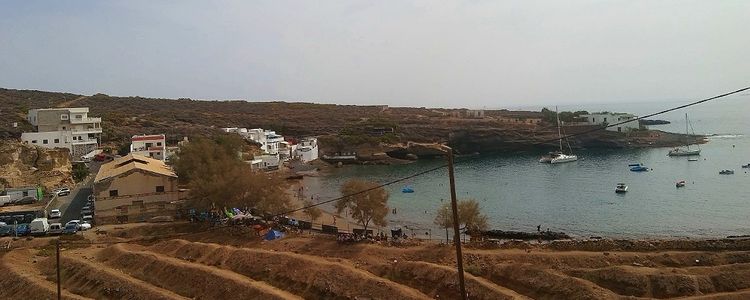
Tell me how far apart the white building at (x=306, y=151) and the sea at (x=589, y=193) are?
7.13 metres

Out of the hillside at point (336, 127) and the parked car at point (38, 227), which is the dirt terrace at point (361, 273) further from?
the hillside at point (336, 127)

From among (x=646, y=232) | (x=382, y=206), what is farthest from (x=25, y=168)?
(x=646, y=232)

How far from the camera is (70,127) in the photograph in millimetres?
73625

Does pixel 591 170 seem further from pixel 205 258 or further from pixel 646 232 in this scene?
pixel 205 258

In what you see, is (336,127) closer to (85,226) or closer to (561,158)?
(561,158)

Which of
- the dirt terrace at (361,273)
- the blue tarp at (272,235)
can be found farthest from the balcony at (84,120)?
the blue tarp at (272,235)

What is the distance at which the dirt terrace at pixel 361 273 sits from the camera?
22.1 meters

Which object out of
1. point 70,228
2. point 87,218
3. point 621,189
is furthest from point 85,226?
point 621,189

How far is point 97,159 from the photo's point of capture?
68.6 meters

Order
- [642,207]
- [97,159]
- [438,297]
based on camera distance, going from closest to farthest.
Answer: [438,297]
[642,207]
[97,159]

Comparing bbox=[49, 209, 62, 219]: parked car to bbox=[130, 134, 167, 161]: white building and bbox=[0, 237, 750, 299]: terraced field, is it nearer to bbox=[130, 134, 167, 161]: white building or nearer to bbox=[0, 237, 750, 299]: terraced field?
bbox=[0, 237, 750, 299]: terraced field

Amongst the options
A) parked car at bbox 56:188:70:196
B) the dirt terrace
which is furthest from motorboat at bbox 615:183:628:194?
parked car at bbox 56:188:70:196

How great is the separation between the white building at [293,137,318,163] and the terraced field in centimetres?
5709

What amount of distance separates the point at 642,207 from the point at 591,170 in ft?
85.1
